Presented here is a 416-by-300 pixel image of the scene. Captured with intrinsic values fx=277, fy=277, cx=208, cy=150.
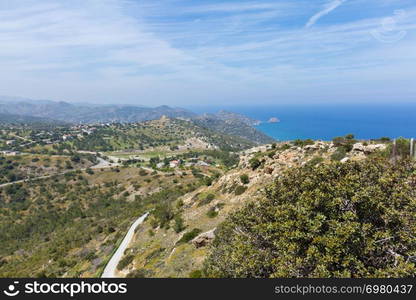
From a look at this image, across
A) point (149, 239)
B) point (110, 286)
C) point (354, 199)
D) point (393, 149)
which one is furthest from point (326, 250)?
point (149, 239)

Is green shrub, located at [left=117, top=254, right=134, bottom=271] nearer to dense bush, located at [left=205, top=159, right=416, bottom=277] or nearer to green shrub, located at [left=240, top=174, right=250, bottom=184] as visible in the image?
green shrub, located at [left=240, top=174, right=250, bottom=184]

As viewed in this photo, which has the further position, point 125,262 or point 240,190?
point 240,190

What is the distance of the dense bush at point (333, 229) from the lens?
1148cm

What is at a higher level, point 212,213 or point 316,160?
point 316,160

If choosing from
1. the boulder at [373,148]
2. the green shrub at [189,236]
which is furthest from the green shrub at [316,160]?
the green shrub at [189,236]

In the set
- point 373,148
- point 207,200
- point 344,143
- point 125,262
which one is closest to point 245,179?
point 207,200

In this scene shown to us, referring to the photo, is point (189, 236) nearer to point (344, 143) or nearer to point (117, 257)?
point (117, 257)

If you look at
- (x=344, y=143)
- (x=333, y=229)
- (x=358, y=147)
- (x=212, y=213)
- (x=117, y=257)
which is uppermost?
(x=344, y=143)

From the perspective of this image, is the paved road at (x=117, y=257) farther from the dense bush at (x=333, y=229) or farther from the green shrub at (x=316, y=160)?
the green shrub at (x=316, y=160)

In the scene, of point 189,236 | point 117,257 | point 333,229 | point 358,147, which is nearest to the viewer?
point 333,229

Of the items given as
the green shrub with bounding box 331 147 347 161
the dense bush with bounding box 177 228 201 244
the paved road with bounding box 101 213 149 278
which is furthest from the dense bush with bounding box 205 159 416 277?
the paved road with bounding box 101 213 149 278

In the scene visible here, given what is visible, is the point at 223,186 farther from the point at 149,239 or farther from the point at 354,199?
the point at 354,199

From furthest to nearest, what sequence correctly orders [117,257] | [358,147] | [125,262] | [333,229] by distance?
[117,257]
[358,147]
[125,262]
[333,229]

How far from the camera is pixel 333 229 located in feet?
40.2
